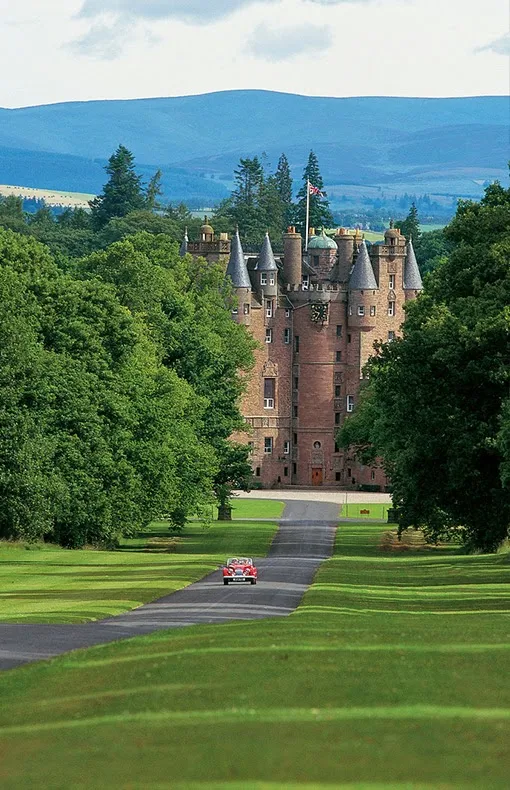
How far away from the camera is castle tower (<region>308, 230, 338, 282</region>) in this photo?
179 metres

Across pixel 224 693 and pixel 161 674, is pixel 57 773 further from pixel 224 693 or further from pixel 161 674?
pixel 161 674

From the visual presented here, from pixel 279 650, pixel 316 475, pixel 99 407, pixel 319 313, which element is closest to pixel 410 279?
pixel 319 313

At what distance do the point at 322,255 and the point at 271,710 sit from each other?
162m

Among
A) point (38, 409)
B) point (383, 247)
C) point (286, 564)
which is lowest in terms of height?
point (286, 564)

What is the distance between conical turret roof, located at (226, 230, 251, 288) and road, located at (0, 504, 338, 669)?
285 feet

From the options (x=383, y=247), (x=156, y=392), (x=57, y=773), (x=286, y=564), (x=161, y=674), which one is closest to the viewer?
(x=57, y=773)

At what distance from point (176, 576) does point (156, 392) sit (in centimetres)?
2580

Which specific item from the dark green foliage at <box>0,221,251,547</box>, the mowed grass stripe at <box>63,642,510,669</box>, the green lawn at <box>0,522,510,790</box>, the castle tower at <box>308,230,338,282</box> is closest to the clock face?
the castle tower at <box>308,230,338,282</box>

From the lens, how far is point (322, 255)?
181 m

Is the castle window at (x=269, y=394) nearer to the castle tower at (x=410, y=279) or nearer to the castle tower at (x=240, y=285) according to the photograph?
the castle tower at (x=240, y=285)

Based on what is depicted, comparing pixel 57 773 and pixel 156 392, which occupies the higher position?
pixel 156 392

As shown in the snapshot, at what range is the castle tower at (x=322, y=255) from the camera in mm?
179375

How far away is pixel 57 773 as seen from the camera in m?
17.2

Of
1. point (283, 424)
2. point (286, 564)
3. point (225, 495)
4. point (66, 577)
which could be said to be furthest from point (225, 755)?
point (283, 424)
